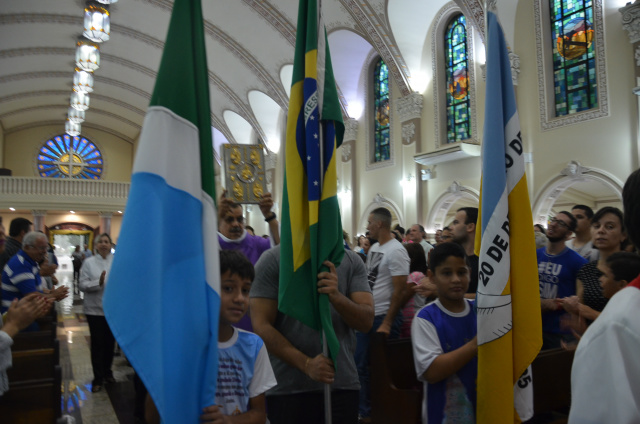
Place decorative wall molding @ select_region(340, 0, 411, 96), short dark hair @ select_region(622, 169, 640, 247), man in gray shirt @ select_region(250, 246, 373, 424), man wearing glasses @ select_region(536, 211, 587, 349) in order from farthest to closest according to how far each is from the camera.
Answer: decorative wall molding @ select_region(340, 0, 411, 96), man wearing glasses @ select_region(536, 211, 587, 349), man in gray shirt @ select_region(250, 246, 373, 424), short dark hair @ select_region(622, 169, 640, 247)

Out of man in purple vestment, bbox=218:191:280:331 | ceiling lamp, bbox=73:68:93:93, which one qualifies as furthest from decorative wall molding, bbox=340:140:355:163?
man in purple vestment, bbox=218:191:280:331

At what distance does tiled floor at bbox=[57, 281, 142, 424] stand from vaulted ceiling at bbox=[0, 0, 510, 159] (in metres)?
8.89

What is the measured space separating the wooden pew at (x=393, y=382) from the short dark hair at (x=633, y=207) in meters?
2.08

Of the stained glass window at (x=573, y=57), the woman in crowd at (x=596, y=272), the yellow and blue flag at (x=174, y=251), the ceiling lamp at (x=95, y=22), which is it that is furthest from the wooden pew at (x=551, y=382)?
the ceiling lamp at (x=95, y=22)

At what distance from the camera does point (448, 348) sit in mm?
2293

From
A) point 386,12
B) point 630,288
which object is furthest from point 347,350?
point 386,12

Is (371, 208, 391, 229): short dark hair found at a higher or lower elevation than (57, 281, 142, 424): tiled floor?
higher

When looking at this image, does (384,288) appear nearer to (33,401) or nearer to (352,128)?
(33,401)

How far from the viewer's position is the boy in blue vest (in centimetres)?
220

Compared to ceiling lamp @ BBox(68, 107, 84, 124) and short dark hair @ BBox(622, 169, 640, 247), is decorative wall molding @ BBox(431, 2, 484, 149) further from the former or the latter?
ceiling lamp @ BBox(68, 107, 84, 124)

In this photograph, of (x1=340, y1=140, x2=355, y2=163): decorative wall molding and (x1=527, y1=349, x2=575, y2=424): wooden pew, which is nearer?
(x1=527, y1=349, x2=575, y2=424): wooden pew

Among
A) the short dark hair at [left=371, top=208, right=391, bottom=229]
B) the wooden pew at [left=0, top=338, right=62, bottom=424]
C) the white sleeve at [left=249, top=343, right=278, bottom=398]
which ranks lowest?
the wooden pew at [left=0, top=338, right=62, bottom=424]

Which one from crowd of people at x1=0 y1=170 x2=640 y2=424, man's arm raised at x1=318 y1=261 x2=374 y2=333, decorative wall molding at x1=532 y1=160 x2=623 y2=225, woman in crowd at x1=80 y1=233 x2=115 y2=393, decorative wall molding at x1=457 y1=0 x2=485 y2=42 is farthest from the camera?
decorative wall molding at x1=457 y1=0 x2=485 y2=42

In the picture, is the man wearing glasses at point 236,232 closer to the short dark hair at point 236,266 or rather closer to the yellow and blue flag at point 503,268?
the short dark hair at point 236,266
